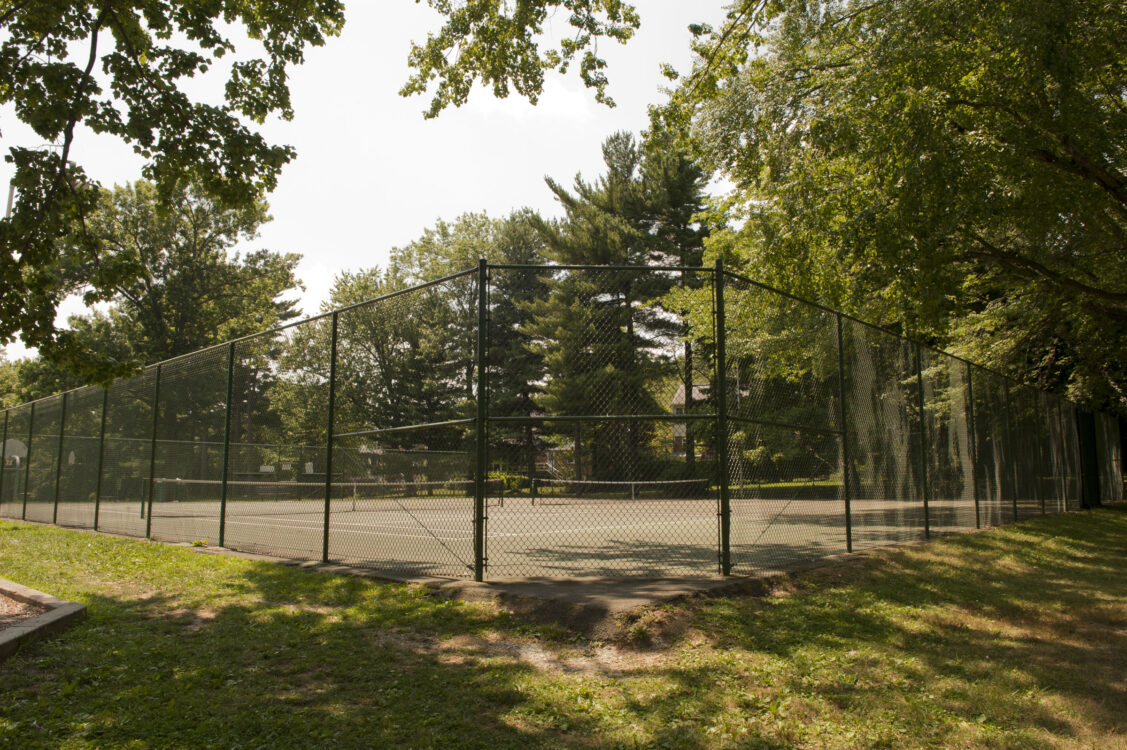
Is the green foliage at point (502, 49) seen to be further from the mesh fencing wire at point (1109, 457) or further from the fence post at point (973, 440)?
the mesh fencing wire at point (1109, 457)

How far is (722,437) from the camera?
6.77 meters

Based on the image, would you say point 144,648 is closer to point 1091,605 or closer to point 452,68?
point 1091,605

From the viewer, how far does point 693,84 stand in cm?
1299

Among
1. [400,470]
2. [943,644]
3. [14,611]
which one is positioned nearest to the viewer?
[943,644]

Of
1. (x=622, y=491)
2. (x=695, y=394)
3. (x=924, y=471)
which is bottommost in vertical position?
(x=622, y=491)

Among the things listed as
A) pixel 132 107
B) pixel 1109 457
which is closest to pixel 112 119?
pixel 132 107

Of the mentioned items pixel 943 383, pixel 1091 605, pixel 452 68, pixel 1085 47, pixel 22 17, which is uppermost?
pixel 452 68

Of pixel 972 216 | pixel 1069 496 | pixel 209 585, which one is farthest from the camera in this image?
pixel 1069 496

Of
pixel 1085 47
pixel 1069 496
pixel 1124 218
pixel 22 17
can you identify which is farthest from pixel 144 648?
pixel 1069 496

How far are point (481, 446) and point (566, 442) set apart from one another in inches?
41.2

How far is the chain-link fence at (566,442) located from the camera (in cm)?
681

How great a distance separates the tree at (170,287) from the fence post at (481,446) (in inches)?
1468

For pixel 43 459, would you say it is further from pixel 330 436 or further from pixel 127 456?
pixel 330 436

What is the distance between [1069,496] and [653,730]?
19.4 meters
